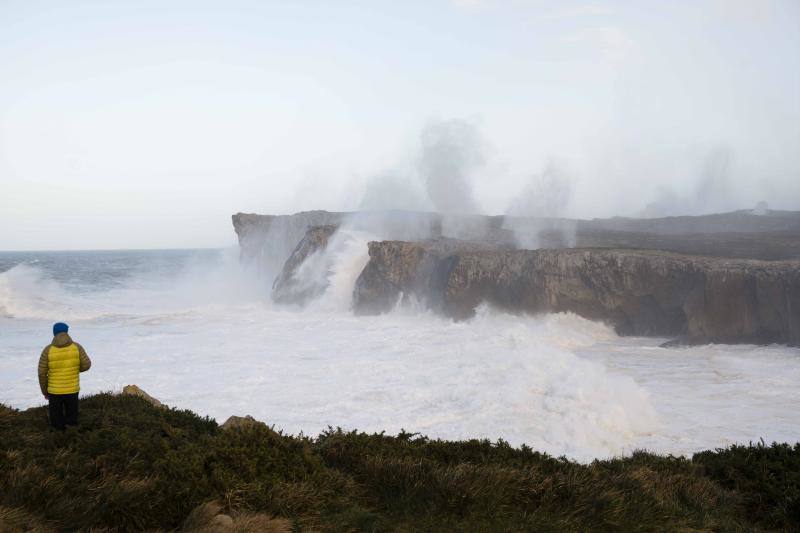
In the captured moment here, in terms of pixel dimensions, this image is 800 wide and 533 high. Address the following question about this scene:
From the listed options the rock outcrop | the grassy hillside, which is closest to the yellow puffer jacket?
the grassy hillside

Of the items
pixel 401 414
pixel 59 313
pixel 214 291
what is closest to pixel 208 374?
pixel 401 414

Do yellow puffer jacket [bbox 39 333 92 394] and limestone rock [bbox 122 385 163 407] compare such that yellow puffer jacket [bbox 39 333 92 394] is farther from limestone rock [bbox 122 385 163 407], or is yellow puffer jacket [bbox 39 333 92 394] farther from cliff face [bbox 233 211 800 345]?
cliff face [bbox 233 211 800 345]

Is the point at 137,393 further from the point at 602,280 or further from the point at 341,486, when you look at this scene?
the point at 602,280

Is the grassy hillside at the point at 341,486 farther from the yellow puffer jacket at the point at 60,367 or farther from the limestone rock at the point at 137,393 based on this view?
the limestone rock at the point at 137,393

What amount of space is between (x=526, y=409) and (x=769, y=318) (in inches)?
581

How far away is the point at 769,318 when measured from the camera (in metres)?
22.7

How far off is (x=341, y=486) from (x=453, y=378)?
993 centimetres

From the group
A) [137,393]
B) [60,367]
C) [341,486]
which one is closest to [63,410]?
[60,367]

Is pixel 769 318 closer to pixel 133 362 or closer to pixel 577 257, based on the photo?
pixel 577 257

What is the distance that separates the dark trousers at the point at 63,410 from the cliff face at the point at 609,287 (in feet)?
71.5

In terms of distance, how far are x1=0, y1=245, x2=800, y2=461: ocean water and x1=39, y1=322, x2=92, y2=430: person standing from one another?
5310 millimetres

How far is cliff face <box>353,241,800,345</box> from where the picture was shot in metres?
23.0

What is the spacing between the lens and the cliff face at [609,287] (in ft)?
75.5

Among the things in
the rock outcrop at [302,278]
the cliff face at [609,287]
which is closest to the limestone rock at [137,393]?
the cliff face at [609,287]
